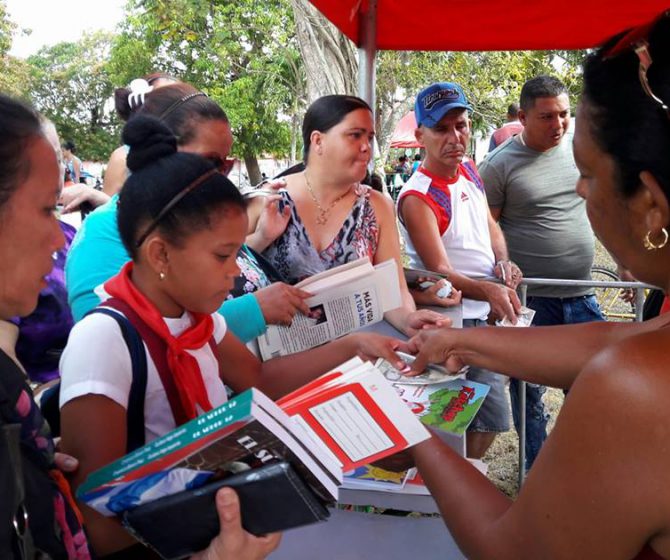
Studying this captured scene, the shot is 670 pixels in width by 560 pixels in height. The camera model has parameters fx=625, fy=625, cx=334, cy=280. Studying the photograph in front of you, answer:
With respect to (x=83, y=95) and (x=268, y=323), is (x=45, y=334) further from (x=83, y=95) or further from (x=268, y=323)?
(x=83, y=95)

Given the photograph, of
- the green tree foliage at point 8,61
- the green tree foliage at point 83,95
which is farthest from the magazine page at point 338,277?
the green tree foliage at point 83,95

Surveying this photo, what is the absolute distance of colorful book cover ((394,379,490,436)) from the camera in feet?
5.47

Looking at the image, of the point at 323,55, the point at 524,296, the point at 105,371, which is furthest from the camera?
the point at 323,55

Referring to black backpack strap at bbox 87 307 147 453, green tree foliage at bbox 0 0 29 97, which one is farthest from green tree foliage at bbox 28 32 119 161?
black backpack strap at bbox 87 307 147 453

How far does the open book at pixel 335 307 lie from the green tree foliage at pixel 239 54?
41.7ft

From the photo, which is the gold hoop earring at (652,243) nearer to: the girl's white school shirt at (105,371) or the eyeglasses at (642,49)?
the eyeglasses at (642,49)

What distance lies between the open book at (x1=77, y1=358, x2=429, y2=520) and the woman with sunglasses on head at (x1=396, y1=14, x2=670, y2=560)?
0.29m

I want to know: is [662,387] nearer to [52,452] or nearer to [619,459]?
[619,459]

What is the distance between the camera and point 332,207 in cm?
285

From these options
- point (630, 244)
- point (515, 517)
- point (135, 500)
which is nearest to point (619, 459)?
point (515, 517)

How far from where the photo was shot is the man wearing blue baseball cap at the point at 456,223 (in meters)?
3.12

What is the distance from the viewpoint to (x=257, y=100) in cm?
1914

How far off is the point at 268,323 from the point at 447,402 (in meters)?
0.69

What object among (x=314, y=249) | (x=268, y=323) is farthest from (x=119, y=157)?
(x=268, y=323)
